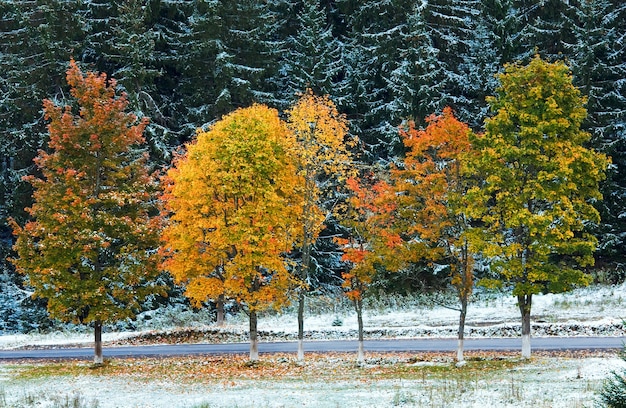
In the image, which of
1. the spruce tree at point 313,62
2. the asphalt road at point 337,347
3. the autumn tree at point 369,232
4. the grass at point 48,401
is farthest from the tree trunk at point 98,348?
the spruce tree at point 313,62

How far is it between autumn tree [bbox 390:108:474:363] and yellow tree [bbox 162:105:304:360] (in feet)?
15.0

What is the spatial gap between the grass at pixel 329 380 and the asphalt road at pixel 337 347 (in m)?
1.66

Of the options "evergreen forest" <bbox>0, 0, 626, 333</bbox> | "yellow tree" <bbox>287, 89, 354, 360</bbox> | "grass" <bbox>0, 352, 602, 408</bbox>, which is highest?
"evergreen forest" <bbox>0, 0, 626, 333</bbox>

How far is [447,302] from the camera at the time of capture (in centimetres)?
4053

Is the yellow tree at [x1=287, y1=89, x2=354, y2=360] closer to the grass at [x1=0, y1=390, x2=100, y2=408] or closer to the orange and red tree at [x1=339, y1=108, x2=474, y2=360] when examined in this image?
the orange and red tree at [x1=339, y1=108, x2=474, y2=360]

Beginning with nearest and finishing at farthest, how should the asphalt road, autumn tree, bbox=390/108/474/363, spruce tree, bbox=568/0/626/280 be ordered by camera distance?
1. autumn tree, bbox=390/108/474/363
2. the asphalt road
3. spruce tree, bbox=568/0/626/280

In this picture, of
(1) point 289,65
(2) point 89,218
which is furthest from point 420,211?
(1) point 289,65

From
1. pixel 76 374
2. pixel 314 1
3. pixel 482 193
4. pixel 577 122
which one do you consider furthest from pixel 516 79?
pixel 314 1

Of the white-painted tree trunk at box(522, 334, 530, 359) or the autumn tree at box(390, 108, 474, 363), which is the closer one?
the white-painted tree trunk at box(522, 334, 530, 359)

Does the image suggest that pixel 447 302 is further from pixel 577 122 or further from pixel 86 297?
pixel 86 297

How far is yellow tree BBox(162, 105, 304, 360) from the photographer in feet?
89.8

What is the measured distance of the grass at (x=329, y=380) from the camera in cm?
1778

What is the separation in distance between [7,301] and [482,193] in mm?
36335

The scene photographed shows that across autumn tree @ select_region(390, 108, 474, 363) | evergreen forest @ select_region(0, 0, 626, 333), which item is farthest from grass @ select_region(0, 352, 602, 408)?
evergreen forest @ select_region(0, 0, 626, 333)
